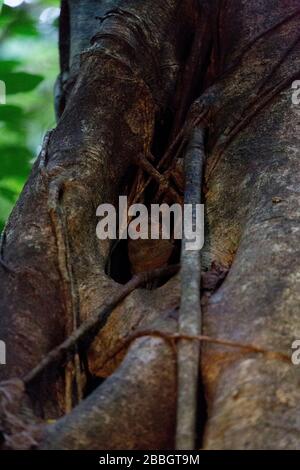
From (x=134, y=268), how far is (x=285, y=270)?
66 centimetres

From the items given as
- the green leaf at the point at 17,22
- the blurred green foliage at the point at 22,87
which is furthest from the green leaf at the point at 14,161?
the green leaf at the point at 17,22

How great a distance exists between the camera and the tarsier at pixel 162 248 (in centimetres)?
132

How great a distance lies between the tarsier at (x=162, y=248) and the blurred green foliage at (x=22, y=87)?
0.31m

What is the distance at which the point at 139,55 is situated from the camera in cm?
247

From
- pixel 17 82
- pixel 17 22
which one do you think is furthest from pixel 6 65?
pixel 17 22

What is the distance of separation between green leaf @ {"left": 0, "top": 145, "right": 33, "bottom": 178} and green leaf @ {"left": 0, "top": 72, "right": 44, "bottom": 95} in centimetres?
35

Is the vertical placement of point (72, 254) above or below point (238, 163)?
below

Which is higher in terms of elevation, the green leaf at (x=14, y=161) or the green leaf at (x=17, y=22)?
the green leaf at (x=17, y=22)

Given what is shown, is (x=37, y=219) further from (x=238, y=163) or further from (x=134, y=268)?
(x=238, y=163)

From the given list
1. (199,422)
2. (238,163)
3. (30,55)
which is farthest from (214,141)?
(30,55)

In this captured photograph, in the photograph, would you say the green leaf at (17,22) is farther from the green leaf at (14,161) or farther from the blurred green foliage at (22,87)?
the green leaf at (14,161)

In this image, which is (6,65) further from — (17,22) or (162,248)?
(162,248)

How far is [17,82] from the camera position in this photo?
3.05 metres

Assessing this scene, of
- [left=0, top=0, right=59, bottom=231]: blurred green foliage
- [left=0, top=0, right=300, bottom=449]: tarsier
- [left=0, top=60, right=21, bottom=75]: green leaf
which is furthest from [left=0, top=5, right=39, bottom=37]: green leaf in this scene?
[left=0, top=0, right=300, bottom=449]: tarsier
